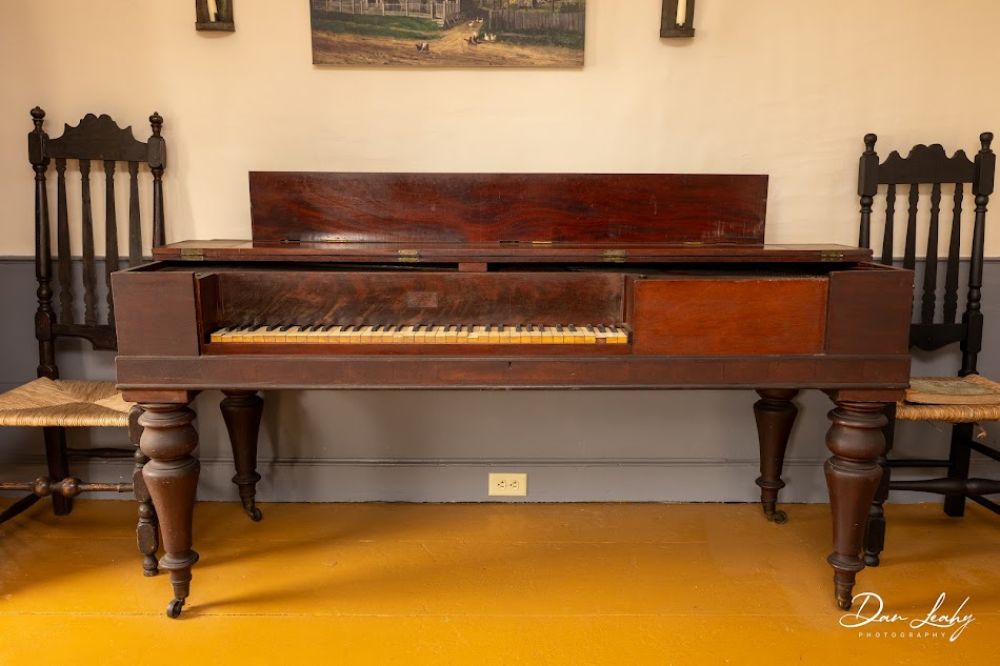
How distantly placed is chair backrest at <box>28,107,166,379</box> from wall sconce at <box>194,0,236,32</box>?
0.34 metres

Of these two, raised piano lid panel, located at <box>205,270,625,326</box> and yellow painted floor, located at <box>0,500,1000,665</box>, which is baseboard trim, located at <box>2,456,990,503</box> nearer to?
yellow painted floor, located at <box>0,500,1000,665</box>

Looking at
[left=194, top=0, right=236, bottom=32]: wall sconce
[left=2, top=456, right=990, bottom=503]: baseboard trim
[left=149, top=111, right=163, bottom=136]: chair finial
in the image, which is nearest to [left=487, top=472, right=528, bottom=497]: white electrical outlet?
[left=2, top=456, right=990, bottom=503]: baseboard trim

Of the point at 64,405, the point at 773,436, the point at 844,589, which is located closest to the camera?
the point at 844,589

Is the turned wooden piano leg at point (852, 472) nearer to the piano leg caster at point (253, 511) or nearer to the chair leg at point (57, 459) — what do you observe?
the piano leg caster at point (253, 511)

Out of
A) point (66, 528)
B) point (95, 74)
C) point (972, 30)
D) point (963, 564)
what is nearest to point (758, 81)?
point (972, 30)

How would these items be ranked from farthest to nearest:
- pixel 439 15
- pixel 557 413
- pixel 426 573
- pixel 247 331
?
pixel 557 413 → pixel 439 15 → pixel 426 573 → pixel 247 331

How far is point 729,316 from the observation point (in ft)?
6.07

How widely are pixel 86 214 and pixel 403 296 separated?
136 centimetres

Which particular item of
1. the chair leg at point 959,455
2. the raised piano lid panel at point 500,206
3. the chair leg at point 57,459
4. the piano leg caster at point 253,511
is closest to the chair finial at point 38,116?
the raised piano lid panel at point 500,206

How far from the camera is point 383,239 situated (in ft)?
7.41

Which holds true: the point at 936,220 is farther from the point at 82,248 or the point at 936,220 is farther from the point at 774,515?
the point at 82,248

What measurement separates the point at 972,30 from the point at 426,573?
99.4 inches

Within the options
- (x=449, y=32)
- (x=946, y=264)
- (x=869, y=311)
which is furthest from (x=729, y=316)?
(x=449, y=32)

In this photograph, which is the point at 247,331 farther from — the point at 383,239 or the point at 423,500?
the point at 423,500
